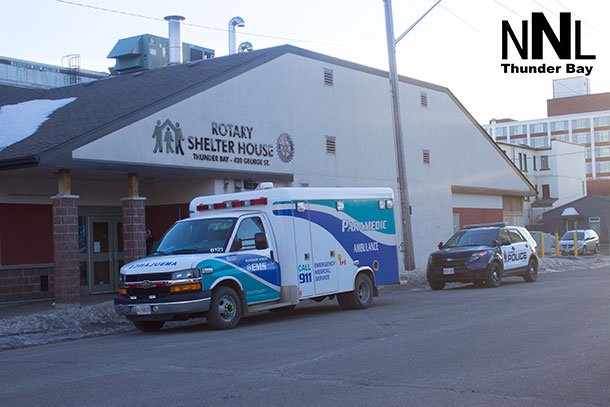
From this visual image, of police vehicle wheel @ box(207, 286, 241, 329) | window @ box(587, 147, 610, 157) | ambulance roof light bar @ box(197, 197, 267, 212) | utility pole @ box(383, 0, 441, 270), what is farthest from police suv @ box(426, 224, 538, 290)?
window @ box(587, 147, 610, 157)

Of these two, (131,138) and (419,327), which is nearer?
(419,327)

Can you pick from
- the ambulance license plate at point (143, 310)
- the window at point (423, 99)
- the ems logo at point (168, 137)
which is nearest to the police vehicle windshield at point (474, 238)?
the ems logo at point (168, 137)

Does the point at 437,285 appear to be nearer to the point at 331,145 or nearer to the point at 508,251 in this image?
the point at 508,251

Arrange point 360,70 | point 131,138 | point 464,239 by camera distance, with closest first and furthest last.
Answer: point 131,138 < point 464,239 < point 360,70

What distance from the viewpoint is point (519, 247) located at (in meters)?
23.2

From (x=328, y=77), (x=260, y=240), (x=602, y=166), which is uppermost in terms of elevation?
(x=602, y=166)

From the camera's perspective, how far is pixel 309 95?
2702 cm

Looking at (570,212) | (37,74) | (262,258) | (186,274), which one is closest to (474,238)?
(262,258)

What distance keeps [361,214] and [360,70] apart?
48.3 feet

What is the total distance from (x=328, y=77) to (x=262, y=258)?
50.0ft

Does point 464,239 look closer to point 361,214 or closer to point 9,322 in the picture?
point 361,214

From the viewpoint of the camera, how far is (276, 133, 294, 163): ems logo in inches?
984

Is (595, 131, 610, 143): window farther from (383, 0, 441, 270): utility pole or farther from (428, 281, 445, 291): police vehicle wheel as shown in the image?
(428, 281, 445, 291): police vehicle wheel

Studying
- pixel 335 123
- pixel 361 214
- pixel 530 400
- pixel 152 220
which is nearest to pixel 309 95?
pixel 335 123
